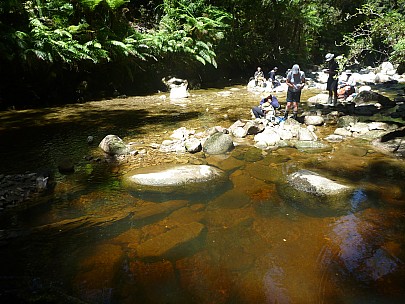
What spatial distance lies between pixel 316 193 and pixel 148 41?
39.8 feet

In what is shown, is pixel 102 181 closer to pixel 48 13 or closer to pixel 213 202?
pixel 213 202

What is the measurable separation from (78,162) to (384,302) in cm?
546

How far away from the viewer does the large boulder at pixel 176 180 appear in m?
4.84

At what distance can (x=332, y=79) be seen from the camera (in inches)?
459

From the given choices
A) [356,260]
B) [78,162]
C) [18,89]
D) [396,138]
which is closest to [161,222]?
[356,260]

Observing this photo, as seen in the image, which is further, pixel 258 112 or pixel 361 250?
pixel 258 112

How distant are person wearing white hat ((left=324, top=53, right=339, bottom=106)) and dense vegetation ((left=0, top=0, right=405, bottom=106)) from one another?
77cm

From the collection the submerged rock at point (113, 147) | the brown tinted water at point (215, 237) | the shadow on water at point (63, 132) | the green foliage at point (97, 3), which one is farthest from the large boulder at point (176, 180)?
the green foliage at point (97, 3)

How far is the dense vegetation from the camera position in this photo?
1030 cm

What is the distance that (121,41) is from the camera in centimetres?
1363

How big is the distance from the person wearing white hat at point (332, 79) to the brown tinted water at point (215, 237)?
5.65m

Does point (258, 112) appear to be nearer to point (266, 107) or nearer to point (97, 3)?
point (266, 107)

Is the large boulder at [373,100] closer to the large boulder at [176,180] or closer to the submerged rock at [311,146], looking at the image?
the submerged rock at [311,146]

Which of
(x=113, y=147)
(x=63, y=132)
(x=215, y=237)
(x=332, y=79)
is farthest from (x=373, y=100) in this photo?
(x=63, y=132)
